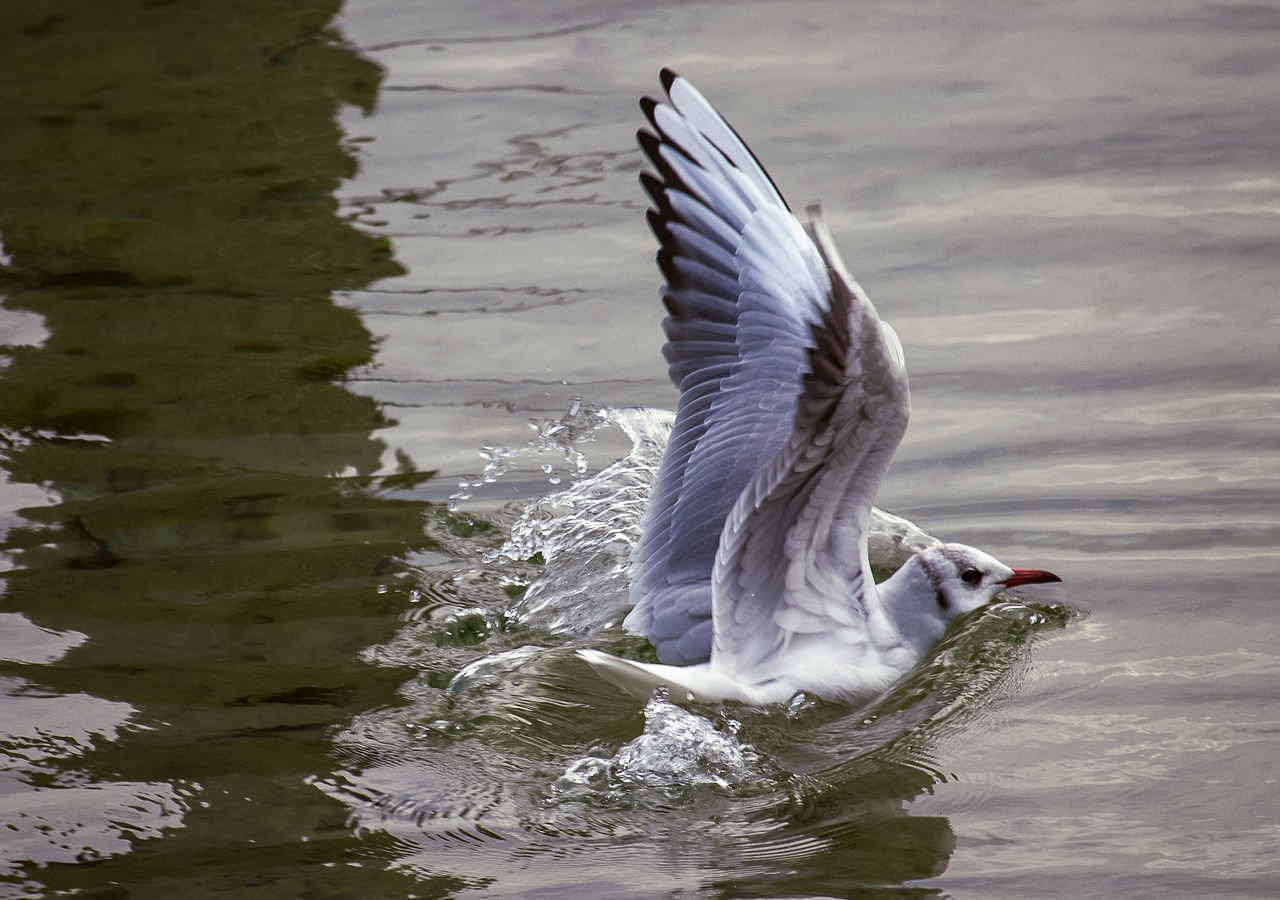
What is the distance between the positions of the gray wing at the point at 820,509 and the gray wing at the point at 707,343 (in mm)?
183


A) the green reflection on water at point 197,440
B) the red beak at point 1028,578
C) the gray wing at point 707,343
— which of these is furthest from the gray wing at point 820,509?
the green reflection on water at point 197,440

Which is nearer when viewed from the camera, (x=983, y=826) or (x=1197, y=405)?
(x=983, y=826)

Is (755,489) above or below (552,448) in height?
above

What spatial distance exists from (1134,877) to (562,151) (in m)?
4.71

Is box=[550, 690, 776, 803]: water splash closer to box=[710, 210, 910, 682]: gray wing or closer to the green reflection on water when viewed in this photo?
box=[710, 210, 910, 682]: gray wing

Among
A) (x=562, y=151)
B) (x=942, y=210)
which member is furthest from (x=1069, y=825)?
(x=562, y=151)

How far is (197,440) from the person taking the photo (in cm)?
511

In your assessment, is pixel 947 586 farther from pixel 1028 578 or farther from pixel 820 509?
pixel 820 509

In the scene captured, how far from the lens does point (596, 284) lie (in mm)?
6270

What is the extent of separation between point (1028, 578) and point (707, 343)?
109 cm

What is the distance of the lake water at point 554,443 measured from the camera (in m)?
3.55

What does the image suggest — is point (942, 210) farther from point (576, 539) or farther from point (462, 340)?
point (576, 539)

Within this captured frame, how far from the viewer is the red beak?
431 centimetres

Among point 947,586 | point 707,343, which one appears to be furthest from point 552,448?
point 947,586
